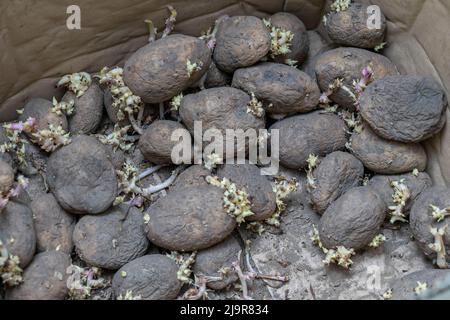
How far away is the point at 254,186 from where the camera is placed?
1.69 metres

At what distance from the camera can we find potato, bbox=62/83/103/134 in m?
1.77

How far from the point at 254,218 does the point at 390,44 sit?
603mm

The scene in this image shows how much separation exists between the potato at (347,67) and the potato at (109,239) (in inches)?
24.0

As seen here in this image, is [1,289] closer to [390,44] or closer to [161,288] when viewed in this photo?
[161,288]

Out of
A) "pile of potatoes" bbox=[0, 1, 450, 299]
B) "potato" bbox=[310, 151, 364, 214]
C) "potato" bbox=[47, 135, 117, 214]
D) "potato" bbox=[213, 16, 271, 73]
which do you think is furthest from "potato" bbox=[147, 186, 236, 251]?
"potato" bbox=[213, 16, 271, 73]

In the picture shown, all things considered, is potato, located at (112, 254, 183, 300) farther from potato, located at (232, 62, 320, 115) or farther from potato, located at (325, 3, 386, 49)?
potato, located at (325, 3, 386, 49)

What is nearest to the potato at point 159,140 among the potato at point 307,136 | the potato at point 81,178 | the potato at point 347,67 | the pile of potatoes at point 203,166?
the pile of potatoes at point 203,166

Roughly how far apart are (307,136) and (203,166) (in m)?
0.28

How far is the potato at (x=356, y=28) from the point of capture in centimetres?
180

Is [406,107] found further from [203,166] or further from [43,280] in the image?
[43,280]

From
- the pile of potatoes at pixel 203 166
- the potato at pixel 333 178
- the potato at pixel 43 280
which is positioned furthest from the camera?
the potato at pixel 333 178

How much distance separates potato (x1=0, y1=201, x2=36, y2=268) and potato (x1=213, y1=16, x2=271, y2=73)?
0.64 meters

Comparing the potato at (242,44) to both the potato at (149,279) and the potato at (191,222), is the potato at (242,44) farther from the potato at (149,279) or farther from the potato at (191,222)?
the potato at (149,279)

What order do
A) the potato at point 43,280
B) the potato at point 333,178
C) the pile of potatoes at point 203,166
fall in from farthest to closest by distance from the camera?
the potato at point 333,178, the pile of potatoes at point 203,166, the potato at point 43,280
